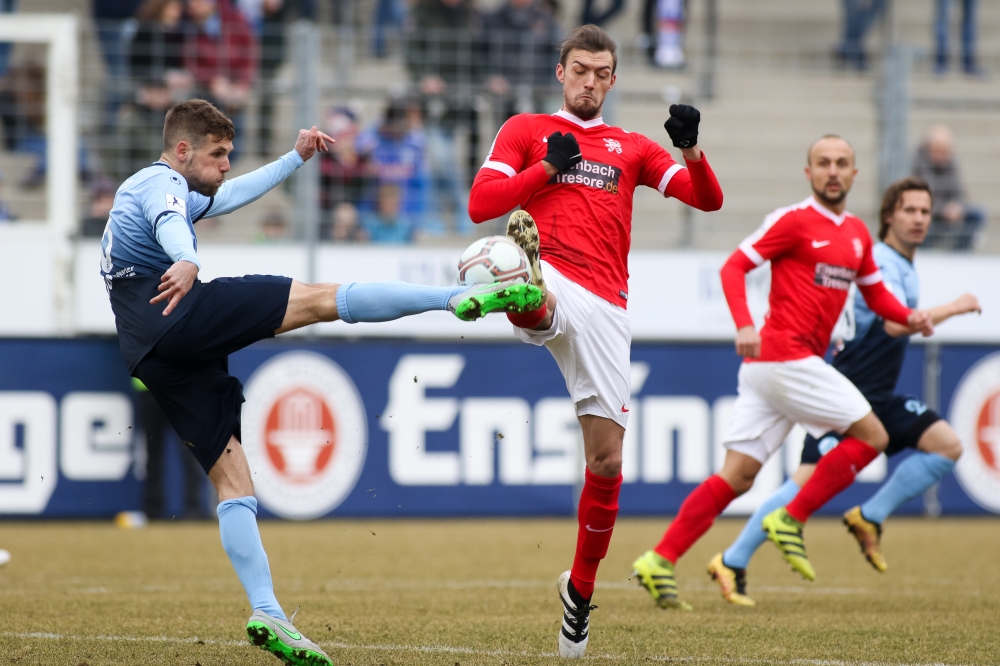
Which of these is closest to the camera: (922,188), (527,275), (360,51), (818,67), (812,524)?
(527,275)

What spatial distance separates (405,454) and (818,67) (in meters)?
6.63

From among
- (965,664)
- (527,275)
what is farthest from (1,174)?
(965,664)

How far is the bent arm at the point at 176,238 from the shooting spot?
15.5ft

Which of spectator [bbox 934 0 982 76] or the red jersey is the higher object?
spectator [bbox 934 0 982 76]

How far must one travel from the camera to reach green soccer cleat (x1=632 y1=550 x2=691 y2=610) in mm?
6738

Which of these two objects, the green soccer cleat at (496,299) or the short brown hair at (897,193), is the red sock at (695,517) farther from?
the green soccer cleat at (496,299)

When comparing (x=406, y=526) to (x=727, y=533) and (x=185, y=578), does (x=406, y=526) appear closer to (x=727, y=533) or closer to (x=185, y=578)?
(x=727, y=533)

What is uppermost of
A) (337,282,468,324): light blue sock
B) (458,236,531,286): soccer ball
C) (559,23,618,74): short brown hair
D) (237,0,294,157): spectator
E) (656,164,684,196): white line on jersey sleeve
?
(237,0,294,157): spectator

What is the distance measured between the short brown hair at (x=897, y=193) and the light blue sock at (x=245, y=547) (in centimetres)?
449

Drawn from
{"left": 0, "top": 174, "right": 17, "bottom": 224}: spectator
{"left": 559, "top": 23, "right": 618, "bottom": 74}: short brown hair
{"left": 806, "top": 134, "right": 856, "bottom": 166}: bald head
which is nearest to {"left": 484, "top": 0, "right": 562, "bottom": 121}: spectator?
{"left": 0, "top": 174, "right": 17, "bottom": 224}: spectator

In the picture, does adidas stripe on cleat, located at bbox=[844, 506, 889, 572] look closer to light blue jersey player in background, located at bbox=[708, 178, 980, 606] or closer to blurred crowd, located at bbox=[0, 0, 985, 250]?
light blue jersey player in background, located at bbox=[708, 178, 980, 606]

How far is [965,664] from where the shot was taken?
4.98 m

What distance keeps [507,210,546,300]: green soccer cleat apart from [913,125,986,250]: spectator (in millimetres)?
8756

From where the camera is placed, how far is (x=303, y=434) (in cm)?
1158
